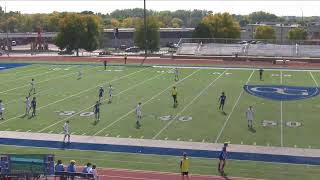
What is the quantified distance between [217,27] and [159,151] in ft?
220

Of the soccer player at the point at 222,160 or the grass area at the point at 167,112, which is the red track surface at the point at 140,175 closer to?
the grass area at the point at 167,112

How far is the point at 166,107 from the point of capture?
29656 millimetres

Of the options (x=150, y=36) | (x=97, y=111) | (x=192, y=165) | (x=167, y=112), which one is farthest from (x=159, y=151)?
(x=150, y=36)

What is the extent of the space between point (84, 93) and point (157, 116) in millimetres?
8997

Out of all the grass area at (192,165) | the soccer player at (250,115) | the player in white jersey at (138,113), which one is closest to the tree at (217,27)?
the player in white jersey at (138,113)

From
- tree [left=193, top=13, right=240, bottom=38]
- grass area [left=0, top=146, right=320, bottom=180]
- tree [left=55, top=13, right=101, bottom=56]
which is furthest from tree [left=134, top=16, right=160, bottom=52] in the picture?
grass area [left=0, top=146, right=320, bottom=180]

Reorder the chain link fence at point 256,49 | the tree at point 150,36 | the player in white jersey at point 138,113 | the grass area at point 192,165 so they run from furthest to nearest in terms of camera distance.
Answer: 1. the tree at point 150,36
2. the chain link fence at point 256,49
3. the player in white jersey at point 138,113
4. the grass area at point 192,165

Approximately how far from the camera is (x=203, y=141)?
2212 cm

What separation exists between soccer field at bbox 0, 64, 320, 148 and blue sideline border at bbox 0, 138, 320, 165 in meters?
1.76

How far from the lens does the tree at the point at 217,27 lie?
83.5 metres

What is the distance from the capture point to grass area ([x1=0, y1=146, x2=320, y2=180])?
17734mm

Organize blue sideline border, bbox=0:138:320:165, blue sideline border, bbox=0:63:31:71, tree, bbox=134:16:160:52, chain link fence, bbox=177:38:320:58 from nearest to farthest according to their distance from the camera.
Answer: blue sideline border, bbox=0:138:320:165, blue sideline border, bbox=0:63:31:71, chain link fence, bbox=177:38:320:58, tree, bbox=134:16:160:52

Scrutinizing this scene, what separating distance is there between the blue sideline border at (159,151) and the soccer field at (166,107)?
1.76 metres

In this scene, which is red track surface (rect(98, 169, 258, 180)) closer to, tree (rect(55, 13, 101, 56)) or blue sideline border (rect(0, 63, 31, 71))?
blue sideline border (rect(0, 63, 31, 71))
